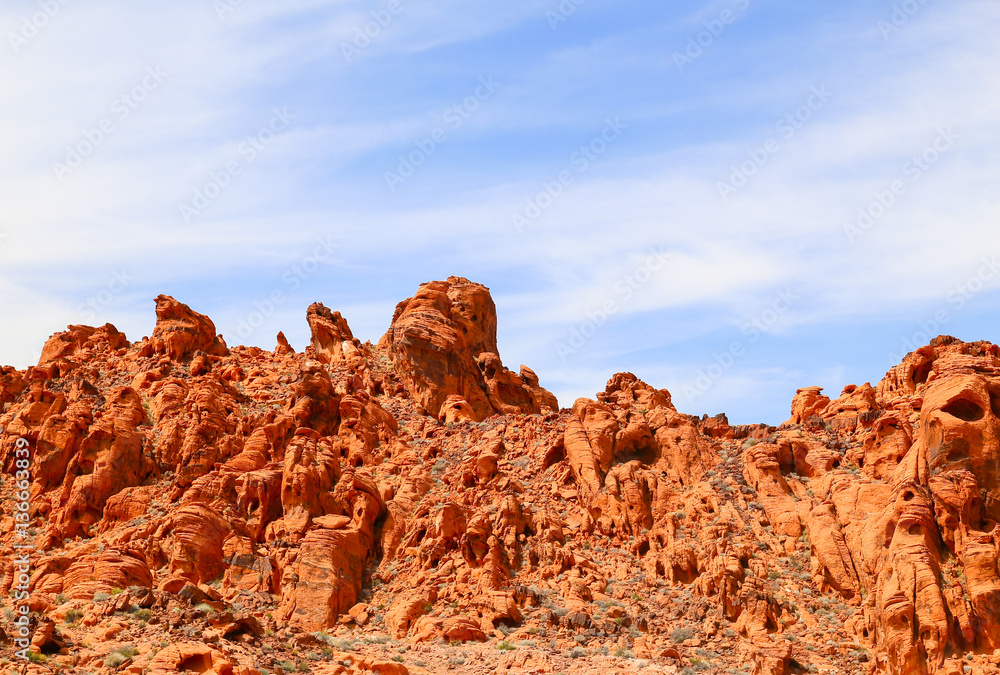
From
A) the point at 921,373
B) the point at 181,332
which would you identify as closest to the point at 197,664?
the point at 921,373

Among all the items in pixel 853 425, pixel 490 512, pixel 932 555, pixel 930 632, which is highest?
pixel 853 425

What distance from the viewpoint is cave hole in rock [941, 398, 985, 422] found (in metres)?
46.6

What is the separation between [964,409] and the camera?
46906mm

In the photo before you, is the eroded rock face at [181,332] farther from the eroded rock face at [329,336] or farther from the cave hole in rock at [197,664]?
the cave hole in rock at [197,664]

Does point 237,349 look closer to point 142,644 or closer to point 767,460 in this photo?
point 767,460

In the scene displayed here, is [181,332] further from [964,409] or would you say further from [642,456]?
[964,409]

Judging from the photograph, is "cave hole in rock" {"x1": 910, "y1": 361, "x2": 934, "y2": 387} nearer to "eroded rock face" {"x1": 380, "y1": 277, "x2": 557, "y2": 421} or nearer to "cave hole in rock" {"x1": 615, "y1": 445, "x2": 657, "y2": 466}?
"cave hole in rock" {"x1": 615, "y1": 445, "x2": 657, "y2": 466}

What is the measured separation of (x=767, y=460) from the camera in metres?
54.6

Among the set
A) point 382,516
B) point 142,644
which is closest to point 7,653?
point 142,644

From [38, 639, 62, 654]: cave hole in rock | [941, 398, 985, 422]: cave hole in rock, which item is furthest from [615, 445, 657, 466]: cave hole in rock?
[38, 639, 62, 654]: cave hole in rock

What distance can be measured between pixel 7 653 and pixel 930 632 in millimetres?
30877

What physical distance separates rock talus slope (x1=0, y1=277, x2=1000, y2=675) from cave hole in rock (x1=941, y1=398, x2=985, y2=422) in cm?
9

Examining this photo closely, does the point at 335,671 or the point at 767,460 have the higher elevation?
the point at 767,460

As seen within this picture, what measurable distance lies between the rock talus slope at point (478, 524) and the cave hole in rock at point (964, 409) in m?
0.09
